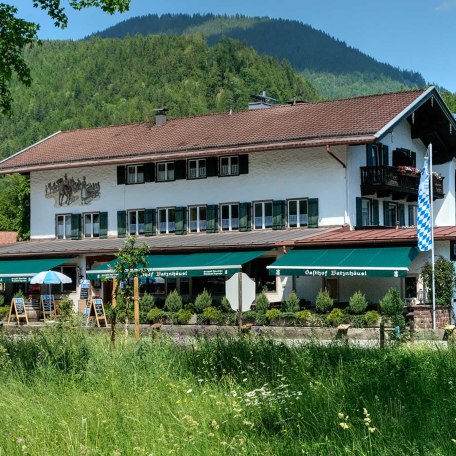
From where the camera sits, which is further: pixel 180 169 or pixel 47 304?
pixel 180 169

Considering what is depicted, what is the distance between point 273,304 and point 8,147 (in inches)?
5363

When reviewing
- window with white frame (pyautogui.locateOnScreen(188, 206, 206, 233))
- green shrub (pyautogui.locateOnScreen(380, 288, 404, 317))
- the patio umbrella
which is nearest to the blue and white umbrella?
the patio umbrella

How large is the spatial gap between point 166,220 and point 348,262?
12.2 meters

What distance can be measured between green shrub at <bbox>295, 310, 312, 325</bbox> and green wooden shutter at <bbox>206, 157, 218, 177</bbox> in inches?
405

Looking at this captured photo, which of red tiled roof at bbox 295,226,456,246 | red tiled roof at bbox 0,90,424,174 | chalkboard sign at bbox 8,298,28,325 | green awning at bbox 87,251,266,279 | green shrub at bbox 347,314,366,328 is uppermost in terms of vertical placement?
red tiled roof at bbox 0,90,424,174

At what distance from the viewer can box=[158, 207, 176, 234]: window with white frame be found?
4219 centimetres

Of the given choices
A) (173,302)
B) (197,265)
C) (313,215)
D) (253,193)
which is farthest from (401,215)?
(173,302)

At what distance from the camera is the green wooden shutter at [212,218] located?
40.7 meters

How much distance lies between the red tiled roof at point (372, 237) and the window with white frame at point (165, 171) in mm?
9267

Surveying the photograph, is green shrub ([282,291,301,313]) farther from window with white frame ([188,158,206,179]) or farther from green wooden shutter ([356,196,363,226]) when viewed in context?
window with white frame ([188,158,206,179])

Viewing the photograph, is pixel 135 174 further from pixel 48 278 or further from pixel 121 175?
pixel 48 278

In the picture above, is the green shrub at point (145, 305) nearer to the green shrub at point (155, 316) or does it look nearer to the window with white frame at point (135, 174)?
the green shrub at point (155, 316)

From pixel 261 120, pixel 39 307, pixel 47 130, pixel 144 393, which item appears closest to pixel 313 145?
pixel 261 120

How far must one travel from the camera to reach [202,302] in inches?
1380
